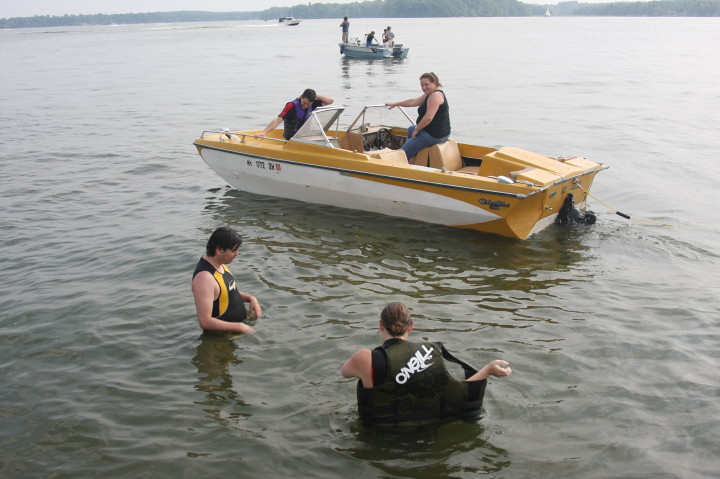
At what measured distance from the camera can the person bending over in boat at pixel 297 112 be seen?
1144 cm

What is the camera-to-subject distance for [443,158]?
10.7 meters

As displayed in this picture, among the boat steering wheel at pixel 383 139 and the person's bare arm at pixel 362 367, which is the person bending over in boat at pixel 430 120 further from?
the person's bare arm at pixel 362 367

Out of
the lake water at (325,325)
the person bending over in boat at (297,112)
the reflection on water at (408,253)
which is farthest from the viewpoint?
the person bending over in boat at (297,112)

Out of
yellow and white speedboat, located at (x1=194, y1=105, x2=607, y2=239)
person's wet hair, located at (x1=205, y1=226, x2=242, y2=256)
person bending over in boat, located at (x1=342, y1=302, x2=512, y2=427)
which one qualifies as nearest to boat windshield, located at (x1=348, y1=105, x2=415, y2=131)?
yellow and white speedboat, located at (x1=194, y1=105, x2=607, y2=239)

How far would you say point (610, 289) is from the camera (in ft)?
26.8

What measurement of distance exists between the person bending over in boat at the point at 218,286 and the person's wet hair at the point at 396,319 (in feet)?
6.56

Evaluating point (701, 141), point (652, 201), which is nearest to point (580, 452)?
point (652, 201)

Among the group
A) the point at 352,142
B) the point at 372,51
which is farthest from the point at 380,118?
the point at 372,51

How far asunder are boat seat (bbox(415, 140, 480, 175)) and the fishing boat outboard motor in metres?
1.56

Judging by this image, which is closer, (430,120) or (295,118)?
(430,120)

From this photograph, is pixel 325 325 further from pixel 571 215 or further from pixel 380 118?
pixel 380 118

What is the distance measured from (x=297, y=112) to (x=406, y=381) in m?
7.66

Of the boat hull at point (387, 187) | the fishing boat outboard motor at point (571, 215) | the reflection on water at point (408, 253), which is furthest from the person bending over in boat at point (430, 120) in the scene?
the fishing boat outboard motor at point (571, 215)

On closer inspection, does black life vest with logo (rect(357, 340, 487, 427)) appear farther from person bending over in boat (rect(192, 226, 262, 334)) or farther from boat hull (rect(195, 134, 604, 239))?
boat hull (rect(195, 134, 604, 239))
